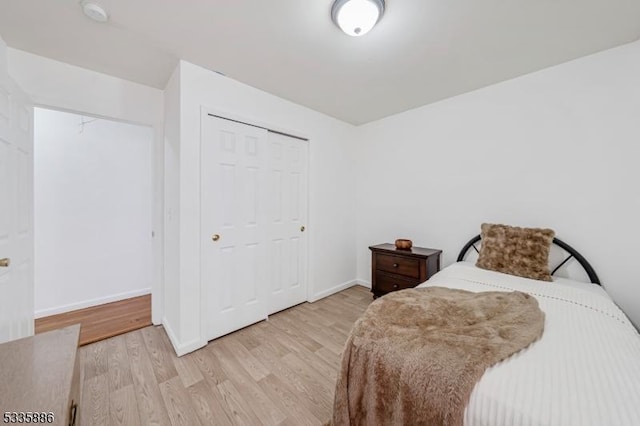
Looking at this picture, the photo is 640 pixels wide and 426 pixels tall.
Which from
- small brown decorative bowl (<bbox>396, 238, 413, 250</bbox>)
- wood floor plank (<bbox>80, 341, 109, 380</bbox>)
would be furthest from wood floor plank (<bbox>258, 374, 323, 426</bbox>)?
small brown decorative bowl (<bbox>396, 238, 413, 250</bbox>)

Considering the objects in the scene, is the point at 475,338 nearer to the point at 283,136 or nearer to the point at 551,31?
the point at 551,31

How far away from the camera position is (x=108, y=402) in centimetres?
152

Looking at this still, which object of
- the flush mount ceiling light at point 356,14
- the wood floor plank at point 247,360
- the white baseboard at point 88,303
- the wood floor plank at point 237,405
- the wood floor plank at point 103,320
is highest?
the flush mount ceiling light at point 356,14

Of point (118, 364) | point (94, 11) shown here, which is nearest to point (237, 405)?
point (118, 364)

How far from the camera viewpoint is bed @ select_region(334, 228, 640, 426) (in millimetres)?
739

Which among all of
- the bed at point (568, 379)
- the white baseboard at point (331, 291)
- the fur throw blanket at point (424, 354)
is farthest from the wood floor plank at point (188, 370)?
the bed at point (568, 379)

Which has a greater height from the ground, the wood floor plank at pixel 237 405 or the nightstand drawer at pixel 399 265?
the nightstand drawer at pixel 399 265

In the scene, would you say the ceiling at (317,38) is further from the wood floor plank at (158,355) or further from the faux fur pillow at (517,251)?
the wood floor plank at (158,355)

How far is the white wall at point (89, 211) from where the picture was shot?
8.84 ft

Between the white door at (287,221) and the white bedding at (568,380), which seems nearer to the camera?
the white bedding at (568,380)

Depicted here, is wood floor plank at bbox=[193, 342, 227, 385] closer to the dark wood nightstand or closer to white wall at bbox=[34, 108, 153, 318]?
white wall at bbox=[34, 108, 153, 318]

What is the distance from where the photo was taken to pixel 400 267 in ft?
8.88

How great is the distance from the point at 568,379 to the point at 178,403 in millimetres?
1979

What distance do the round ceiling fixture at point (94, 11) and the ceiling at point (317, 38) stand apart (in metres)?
0.04
